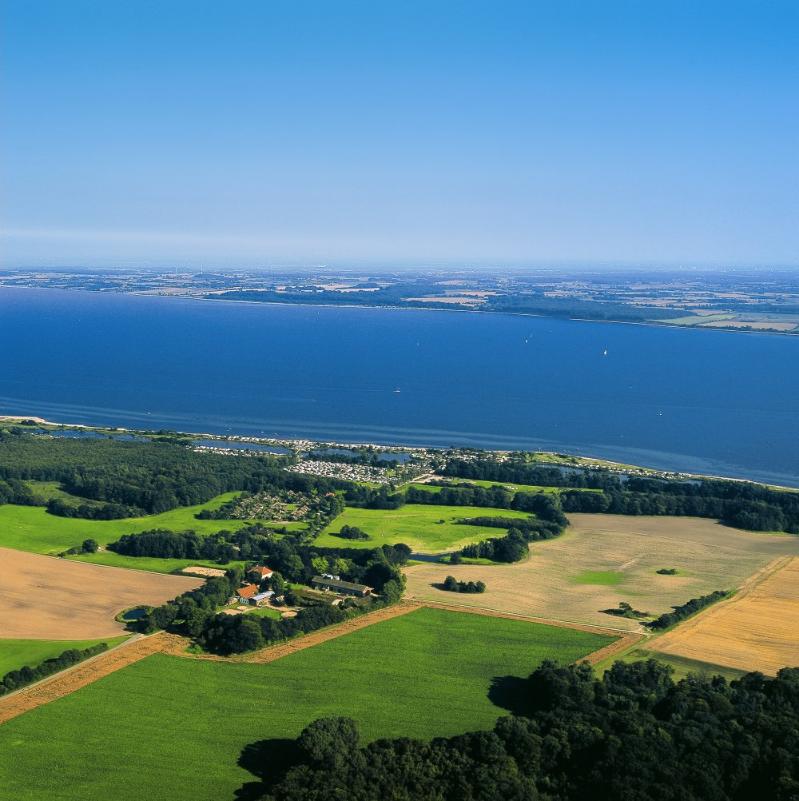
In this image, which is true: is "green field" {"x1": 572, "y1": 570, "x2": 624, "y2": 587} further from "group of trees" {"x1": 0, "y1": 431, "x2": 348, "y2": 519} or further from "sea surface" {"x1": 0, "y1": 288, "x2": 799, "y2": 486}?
"sea surface" {"x1": 0, "y1": 288, "x2": 799, "y2": 486}

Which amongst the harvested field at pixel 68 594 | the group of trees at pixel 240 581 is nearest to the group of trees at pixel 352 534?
the group of trees at pixel 240 581

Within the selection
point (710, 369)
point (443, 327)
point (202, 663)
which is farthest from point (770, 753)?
point (443, 327)

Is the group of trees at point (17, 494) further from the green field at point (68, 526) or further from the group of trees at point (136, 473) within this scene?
the green field at point (68, 526)

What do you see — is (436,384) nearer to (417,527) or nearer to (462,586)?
(417,527)

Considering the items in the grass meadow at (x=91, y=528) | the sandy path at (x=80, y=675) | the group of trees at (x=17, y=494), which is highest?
the group of trees at (x=17, y=494)

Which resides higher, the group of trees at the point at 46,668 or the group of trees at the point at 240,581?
the group of trees at the point at 240,581
